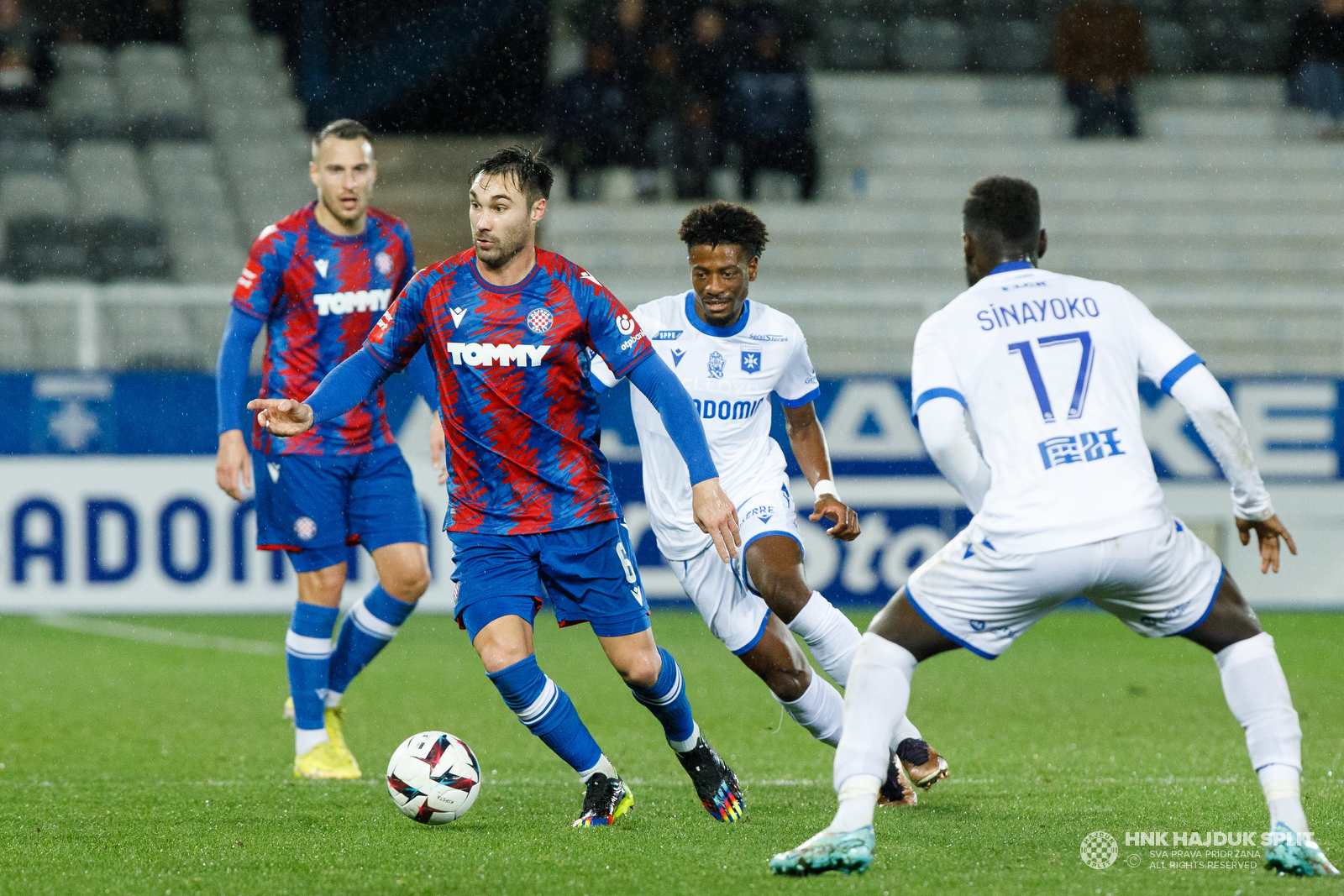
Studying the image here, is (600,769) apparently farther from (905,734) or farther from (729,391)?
(729,391)

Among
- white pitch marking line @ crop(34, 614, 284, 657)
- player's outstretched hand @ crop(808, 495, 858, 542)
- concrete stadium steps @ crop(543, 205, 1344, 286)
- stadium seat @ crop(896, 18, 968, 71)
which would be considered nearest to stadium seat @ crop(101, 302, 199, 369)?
white pitch marking line @ crop(34, 614, 284, 657)

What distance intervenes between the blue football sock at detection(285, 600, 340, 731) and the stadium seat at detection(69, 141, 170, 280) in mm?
9172

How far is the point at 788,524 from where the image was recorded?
207 inches

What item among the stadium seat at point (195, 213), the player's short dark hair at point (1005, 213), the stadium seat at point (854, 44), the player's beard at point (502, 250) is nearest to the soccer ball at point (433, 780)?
the player's beard at point (502, 250)

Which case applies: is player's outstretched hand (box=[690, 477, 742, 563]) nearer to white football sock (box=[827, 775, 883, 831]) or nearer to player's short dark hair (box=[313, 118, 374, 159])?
white football sock (box=[827, 775, 883, 831])

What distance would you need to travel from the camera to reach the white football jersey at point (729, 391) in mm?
5363

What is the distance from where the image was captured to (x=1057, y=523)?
12.3ft

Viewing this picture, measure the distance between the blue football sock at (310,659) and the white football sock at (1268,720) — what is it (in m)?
3.30

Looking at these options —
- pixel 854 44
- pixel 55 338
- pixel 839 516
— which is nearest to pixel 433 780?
pixel 839 516

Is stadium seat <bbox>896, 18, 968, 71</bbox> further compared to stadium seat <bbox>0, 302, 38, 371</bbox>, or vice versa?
stadium seat <bbox>896, 18, 968, 71</bbox>

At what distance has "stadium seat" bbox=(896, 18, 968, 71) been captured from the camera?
16.7 metres

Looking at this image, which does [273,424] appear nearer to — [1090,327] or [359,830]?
[359,830]

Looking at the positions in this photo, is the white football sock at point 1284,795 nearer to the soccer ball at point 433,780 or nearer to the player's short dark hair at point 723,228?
the soccer ball at point 433,780

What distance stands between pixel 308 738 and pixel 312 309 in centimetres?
157
